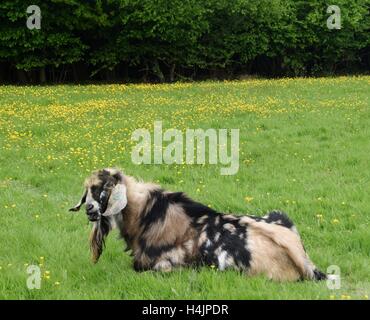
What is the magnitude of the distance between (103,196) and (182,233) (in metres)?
1.10

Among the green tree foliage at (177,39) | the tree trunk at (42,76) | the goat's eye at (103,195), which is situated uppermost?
the green tree foliage at (177,39)

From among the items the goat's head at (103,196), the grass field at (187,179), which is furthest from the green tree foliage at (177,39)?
the goat's head at (103,196)

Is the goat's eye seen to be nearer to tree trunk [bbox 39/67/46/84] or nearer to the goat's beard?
the goat's beard

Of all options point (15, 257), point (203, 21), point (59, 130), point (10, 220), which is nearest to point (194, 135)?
point (59, 130)

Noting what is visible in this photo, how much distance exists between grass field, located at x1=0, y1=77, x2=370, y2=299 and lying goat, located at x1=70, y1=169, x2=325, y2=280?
8.8 inches

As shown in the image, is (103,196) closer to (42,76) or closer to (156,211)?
(156,211)

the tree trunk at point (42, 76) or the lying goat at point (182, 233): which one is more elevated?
the lying goat at point (182, 233)

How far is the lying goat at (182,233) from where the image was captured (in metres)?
6.96

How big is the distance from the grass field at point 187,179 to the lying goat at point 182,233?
22cm

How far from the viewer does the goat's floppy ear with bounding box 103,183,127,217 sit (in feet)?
23.6

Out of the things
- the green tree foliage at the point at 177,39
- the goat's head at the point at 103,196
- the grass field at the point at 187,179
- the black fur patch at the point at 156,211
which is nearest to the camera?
the grass field at the point at 187,179

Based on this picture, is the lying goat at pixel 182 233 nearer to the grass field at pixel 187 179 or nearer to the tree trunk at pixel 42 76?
the grass field at pixel 187 179

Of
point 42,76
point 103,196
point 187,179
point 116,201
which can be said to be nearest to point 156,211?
point 116,201

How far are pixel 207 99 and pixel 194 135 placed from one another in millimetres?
9229
